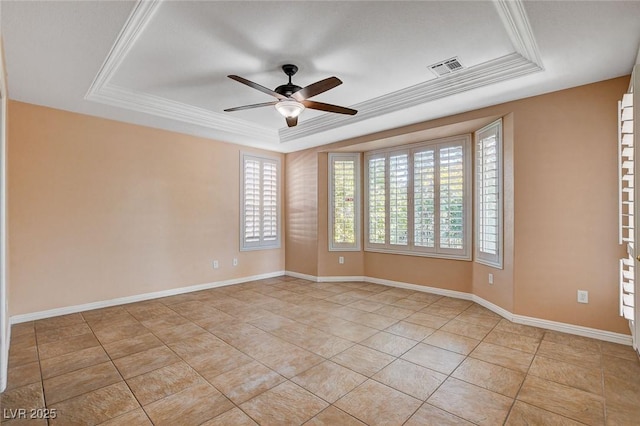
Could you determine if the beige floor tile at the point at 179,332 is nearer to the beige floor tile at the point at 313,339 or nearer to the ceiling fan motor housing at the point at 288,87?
the beige floor tile at the point at 313,339

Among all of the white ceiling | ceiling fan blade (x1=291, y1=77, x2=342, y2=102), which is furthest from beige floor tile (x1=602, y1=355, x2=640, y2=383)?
ceiling fan blade (x1=291, y1=77, x2=342, y2=102)

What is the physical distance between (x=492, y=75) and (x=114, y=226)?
4.98 metres

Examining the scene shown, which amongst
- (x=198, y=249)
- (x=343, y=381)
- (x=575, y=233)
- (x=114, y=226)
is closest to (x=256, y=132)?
(x=198, y=249)

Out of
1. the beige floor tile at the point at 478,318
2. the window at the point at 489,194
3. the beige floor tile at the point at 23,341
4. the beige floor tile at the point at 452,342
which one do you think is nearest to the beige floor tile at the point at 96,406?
the beige floor tile at the point at 23,341

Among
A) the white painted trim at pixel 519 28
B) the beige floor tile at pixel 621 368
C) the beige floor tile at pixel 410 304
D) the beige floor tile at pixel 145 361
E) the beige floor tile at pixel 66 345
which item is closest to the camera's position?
the white painted trim at pixel 519 28

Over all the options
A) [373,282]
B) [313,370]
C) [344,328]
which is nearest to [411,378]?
[313,370]


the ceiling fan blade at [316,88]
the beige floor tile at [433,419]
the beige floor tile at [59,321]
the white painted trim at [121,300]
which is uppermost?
the ceiling fan blade at [316,88]

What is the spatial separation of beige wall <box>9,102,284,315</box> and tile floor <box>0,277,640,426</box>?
55cm

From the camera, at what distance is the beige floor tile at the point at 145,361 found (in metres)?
2.54

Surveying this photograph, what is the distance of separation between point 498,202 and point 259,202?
158 inches

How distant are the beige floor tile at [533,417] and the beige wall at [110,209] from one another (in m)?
4.58

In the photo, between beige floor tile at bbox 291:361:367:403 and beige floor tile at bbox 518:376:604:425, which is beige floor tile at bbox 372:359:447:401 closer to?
beige floor tile at bbox 291:361:367:403

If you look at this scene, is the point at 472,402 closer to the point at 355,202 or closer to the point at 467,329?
the point at 467,329

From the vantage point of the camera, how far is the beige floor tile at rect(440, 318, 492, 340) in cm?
325
